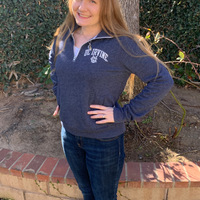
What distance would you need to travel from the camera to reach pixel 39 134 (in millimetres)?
3049

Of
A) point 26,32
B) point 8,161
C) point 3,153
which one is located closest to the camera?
point 8,161

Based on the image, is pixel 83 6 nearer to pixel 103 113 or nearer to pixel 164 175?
pixel 103 113

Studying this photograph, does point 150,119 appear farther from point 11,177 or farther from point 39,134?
point 11,177

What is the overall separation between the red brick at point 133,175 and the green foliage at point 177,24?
6.99 ft

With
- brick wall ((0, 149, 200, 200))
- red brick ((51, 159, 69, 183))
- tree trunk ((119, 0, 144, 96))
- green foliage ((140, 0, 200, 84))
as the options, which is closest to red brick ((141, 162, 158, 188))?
brick wall ((0, 149, 200, 200))

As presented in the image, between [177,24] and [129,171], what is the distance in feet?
9.39

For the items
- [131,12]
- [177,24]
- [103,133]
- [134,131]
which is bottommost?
[134,131]

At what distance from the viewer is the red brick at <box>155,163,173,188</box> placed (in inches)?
85.6

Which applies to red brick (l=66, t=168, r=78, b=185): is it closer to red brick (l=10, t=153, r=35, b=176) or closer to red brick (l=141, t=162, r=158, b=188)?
red brick (l=10, t=153, r=35, b=176)

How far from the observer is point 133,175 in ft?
7.33

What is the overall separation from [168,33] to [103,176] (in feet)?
10.5

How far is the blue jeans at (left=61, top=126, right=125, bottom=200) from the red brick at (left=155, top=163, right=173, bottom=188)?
0.57 m

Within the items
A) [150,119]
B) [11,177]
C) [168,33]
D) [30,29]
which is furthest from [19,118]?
[168,33]

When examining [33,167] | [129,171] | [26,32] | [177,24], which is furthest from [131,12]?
[33,167]
